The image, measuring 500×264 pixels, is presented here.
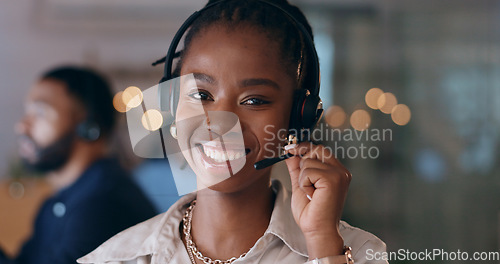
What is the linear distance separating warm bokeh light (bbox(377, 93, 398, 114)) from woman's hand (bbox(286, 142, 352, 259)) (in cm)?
80

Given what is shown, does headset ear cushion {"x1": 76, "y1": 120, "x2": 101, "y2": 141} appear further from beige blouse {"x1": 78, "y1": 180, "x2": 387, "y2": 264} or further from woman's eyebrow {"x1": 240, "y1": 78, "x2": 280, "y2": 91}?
woman's eyebrow {"x1": 240, "y1": 78, "x2": 280, "y2": 91}

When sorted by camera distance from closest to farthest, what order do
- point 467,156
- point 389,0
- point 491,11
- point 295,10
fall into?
point 295,10
point 491,11
point 389,0
point 467,156

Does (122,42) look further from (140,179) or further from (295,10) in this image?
(295,10)

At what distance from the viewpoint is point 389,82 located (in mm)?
1734

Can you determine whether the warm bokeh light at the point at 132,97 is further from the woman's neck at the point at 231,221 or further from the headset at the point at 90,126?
the woman's neck at the point at 231,221

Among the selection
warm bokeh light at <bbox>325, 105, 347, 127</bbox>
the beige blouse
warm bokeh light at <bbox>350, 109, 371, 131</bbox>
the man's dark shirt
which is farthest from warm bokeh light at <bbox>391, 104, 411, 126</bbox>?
the man's dark shirt

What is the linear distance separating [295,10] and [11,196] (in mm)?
1250

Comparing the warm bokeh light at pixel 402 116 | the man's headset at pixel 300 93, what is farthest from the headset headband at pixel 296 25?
the warm bokeh light at pixel 402 116

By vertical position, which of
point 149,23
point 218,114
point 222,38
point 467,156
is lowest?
point 467,156

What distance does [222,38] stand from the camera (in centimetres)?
82

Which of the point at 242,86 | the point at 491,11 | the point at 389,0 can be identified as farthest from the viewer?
the point at 389,0

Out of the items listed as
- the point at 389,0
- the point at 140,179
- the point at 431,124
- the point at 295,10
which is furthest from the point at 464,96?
the point at 140,179

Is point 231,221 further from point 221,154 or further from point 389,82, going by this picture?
point 389,82

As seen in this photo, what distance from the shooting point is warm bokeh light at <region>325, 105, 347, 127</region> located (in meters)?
1.49
